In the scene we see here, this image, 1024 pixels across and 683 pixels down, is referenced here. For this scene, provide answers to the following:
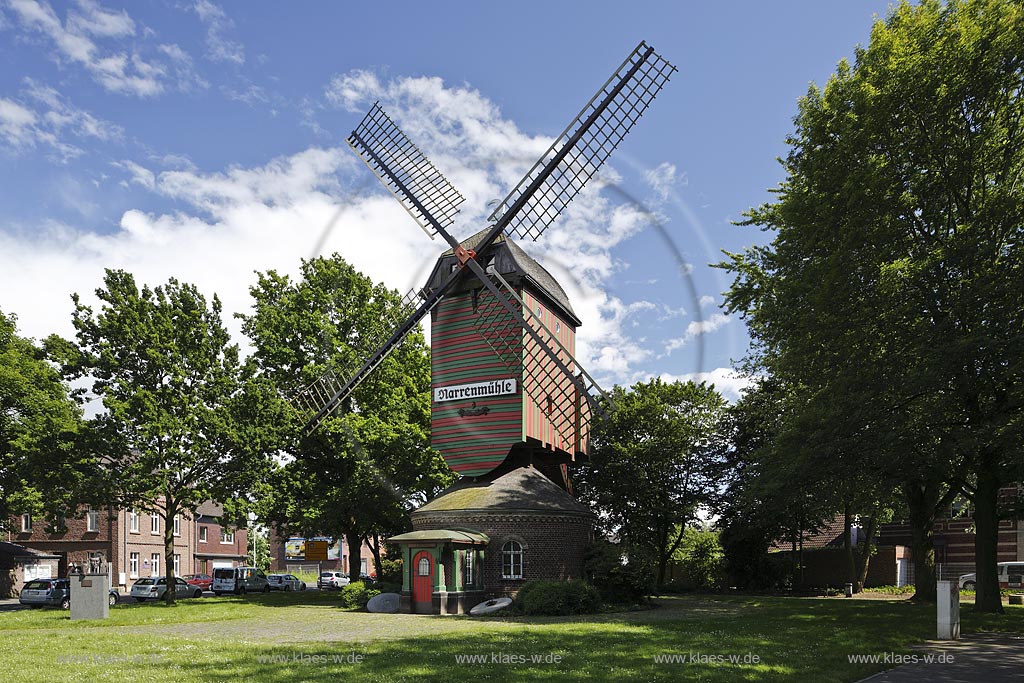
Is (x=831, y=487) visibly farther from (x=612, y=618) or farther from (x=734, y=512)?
(x=734, y=512)

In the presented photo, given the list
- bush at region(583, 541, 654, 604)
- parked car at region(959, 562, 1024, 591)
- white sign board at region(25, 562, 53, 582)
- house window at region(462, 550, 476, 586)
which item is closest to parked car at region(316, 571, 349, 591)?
white sign board at region(25, 562, 53, 582)

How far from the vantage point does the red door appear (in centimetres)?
3296

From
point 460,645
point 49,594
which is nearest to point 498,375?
point 460,645

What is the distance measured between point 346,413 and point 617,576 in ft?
56.9

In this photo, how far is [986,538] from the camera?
27.7 metres

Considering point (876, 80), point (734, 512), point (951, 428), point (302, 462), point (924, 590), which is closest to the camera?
point (876, 80)

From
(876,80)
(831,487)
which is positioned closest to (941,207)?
(876,80)

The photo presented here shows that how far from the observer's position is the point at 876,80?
78.9ft

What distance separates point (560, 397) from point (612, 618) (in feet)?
37.4

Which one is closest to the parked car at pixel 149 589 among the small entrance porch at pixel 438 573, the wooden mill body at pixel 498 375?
the small entrance porch at pixel 438 573

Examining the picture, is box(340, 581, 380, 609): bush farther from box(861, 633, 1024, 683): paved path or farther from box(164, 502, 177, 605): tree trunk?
box(861, 633, 1024, 683): paved path

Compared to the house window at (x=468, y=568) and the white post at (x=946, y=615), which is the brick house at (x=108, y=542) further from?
the white post at (x=946, y=615)

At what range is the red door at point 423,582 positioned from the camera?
1298 inches

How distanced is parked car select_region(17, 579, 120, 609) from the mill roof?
23421 millimetres
